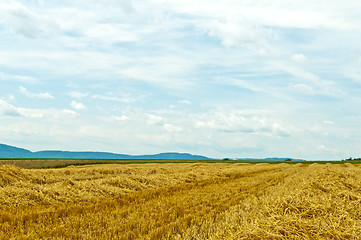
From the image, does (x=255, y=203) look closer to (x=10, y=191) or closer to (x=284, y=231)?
(x=284, y=231)

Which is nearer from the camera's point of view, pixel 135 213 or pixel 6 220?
pixel 6 220

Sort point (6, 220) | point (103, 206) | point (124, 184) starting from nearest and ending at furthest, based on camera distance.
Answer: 1. point (6, 220)
2. point (103, 206)
3. point (124, 184)

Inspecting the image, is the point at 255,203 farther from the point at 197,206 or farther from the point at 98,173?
the point at 98,173

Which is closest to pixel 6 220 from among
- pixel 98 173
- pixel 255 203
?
pixel 255 203

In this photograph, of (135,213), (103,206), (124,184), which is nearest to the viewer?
(135,213)

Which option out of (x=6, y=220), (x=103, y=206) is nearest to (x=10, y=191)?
(x=6, y=220)

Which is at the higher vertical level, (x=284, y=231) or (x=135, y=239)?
(x=284, y=231)

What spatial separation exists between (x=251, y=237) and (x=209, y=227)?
189cm

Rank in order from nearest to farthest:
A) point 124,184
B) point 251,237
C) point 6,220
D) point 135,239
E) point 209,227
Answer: point 251,237, point 135,239, point 209,227, point 6,220, point 124,184

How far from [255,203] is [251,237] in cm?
418

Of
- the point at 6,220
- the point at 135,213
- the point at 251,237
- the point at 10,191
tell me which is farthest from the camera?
the point at 10,191

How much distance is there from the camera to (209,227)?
20.7ft

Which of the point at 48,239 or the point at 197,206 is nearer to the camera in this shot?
the point at 48,239

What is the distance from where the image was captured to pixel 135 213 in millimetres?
7352
